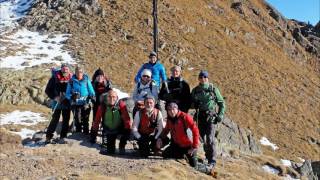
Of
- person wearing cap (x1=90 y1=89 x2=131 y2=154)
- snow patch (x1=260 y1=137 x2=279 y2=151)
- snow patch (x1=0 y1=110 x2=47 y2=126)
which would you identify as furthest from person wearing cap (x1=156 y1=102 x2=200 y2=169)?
snow patch (x1=260 y1=137 x2=279 y2=151)

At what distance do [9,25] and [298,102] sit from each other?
73.4 feet

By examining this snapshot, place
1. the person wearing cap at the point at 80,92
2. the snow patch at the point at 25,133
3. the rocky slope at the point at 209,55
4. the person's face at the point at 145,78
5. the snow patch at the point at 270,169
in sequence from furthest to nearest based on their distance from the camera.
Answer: the rocky slope at the point at 209,55 → the snow patch at the point at 25,133 → the snow patch at the point at 270,169 → the person wearing cap at the point at 80,92 → the person's face at the point at 145,78

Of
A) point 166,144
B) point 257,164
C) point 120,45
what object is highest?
point 120,45

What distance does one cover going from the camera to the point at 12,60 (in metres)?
29.3

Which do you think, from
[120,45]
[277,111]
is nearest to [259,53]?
[277,111]

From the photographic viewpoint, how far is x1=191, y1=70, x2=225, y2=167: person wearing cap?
1208 cm

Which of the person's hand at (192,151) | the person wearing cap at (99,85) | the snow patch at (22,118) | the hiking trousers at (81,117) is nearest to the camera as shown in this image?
the person's hand at (192,151)

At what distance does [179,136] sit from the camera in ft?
39.1

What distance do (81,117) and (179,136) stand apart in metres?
3.53

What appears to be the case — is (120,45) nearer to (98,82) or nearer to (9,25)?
(9,25)

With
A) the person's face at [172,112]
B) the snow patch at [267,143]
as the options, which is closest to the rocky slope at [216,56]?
the snow patch at [267,143]

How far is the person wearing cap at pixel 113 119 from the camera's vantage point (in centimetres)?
1245

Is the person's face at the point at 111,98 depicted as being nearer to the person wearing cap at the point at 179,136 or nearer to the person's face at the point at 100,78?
the person wearing cap at the point at 179,136

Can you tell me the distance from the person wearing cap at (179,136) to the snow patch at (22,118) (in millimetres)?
8977
